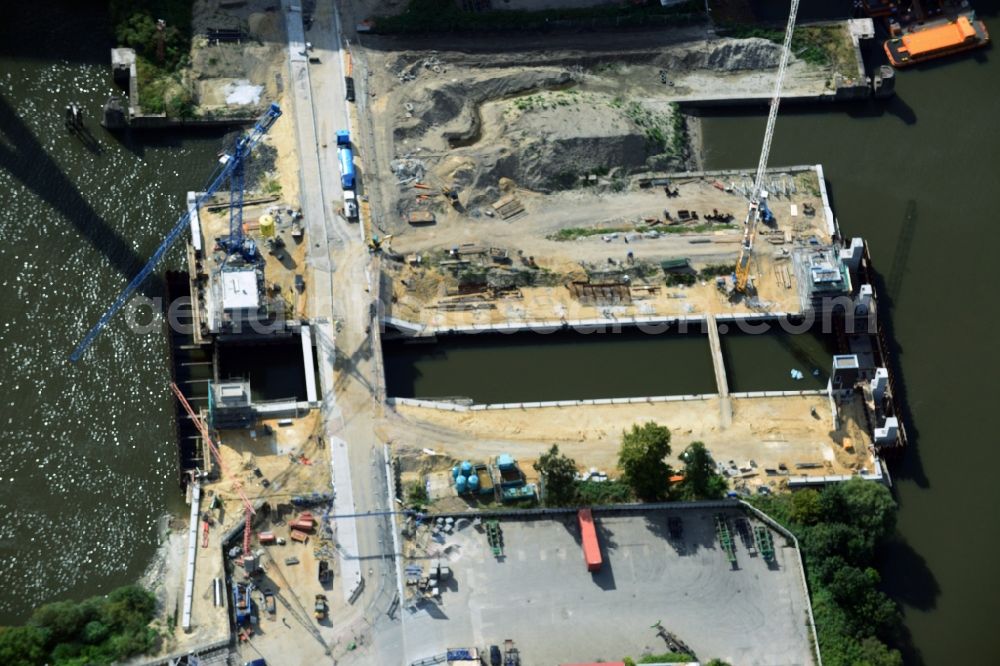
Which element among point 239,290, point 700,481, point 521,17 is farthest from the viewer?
point 521,17

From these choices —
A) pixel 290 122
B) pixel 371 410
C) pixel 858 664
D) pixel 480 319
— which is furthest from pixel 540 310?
pixel 858 664

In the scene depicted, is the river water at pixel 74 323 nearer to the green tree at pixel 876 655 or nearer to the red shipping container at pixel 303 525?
the red shipping container at pixel 303 525

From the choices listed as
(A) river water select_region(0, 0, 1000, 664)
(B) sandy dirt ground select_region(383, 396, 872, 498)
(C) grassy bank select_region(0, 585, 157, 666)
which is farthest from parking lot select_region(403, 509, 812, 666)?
(C) grassy bank select_region(0, 585, 157, 666)

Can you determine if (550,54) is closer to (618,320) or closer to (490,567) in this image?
(618,320)

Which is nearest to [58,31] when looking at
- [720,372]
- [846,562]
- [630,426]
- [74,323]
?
[74,323]

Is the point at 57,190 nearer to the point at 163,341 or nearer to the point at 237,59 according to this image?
the point at 163,341

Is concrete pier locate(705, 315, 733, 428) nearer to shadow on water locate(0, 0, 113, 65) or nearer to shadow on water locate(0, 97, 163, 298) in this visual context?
shadow on water locate(0, 97, 163, 298)
